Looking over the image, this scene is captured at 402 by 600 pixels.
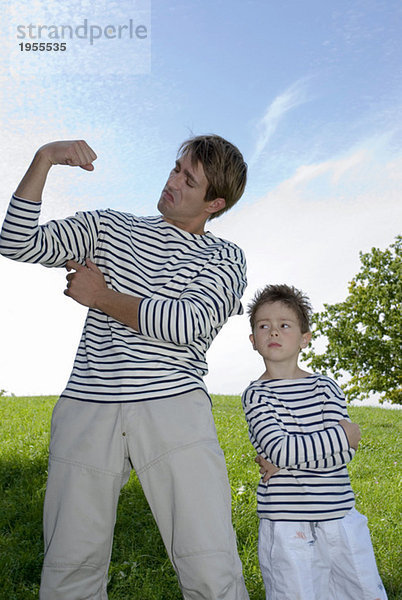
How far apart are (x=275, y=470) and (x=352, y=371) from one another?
71.2ft

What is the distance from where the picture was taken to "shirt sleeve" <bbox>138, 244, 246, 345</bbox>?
272cm

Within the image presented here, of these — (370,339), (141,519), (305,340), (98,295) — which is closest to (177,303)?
(98,295)

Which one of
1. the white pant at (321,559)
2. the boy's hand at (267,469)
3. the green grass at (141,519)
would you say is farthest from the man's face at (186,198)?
the green grass at (141,519)

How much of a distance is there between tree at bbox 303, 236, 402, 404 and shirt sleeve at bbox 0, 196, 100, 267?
21287 millimetres

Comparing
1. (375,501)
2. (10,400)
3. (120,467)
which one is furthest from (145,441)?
(10,400)

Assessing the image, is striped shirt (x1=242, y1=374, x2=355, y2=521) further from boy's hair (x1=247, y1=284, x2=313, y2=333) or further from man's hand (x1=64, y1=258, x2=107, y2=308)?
man's hand (x1=64, y1=258, x2=107, y2=308)

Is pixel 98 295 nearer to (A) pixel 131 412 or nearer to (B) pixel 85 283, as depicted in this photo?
(B) pixel 85 283

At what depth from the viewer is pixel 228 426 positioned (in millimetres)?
8930

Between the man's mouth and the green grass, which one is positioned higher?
the man's mouth

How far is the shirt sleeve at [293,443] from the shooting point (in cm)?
287

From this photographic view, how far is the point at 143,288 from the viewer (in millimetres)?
2953

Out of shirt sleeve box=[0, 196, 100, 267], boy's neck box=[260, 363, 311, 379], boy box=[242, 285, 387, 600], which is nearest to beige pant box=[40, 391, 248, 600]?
boy box=[242, 285, 387, 600]

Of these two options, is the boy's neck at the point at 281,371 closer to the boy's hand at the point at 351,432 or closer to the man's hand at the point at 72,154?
the boy's hand at the point at 351,432

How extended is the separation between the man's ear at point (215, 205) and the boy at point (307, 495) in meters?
0.78
